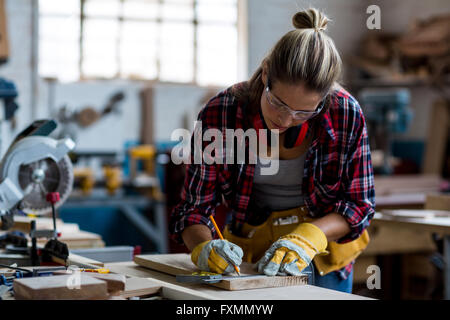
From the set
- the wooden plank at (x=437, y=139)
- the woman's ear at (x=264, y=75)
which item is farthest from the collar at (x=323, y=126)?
the wooden plank at (x=437, y=139)

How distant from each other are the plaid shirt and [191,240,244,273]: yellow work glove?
0.24 metres

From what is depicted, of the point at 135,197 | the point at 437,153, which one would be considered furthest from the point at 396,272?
the point at 437,153

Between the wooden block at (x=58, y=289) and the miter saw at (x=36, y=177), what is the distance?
44 centimetres

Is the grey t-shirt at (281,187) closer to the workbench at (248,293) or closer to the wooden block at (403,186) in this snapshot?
the workbench at (248,293)

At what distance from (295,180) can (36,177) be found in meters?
0.66

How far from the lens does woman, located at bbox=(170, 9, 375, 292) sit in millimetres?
1506

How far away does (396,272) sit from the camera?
421 centimetres

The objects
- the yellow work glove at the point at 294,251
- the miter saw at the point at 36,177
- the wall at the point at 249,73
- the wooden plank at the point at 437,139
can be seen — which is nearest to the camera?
the yellow work glove at the point at 294,251

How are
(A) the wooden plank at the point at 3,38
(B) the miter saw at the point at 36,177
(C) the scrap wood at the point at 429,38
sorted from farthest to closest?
(C) the scrap wood at the point at 429,38 < (A) the wooden plank at the point at 3,38 < (B) the miter saw at the point at 36,177

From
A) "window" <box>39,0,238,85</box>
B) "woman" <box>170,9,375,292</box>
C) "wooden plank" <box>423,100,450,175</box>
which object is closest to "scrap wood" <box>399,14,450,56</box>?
"wooden plank" <box>423,100,450,175</box>

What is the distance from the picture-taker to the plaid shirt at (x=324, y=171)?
1.61 m

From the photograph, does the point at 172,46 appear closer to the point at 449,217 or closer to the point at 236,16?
the point at 236,16

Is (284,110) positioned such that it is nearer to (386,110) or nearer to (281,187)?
(281,187)

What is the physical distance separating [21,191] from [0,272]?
0.98ft
